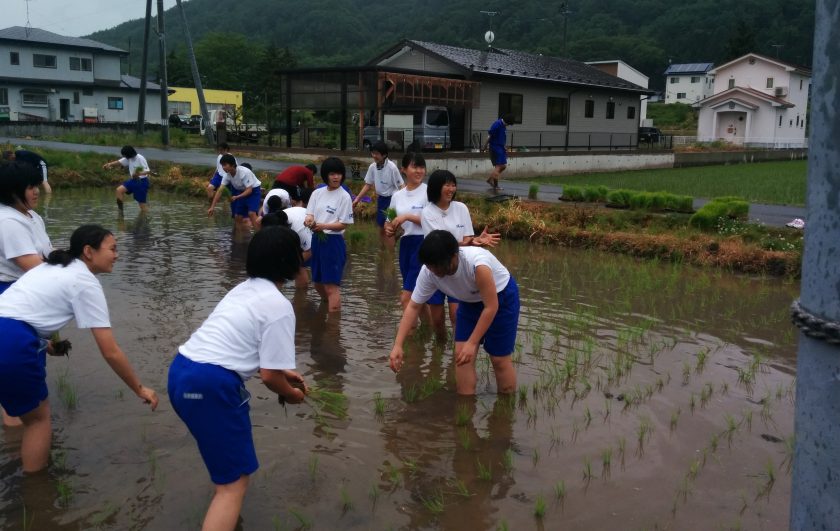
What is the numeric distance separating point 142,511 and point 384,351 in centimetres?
309

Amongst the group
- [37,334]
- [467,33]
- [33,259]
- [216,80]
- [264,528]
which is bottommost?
[264,528]

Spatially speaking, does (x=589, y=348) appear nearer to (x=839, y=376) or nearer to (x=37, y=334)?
(x=37, y=334)

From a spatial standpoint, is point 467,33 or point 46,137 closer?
point 46,137

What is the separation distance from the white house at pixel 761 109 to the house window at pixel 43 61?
42.5 meters

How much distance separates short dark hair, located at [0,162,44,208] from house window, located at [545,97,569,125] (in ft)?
94.1

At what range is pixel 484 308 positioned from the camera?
4.84 meters

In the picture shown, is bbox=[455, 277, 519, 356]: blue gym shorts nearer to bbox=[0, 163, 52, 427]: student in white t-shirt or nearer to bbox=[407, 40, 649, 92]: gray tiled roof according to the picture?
bbox=[0, 163, 52, 427]: student in white t-shirt

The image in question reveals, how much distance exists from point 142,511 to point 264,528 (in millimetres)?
696

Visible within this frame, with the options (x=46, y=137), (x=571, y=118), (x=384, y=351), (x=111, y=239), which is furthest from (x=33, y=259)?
(x=46, y=137)

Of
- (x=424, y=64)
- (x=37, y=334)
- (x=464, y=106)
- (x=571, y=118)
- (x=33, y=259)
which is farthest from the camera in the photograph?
(x=571, y=118)

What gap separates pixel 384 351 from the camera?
265 inches

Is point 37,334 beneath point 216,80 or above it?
beneath

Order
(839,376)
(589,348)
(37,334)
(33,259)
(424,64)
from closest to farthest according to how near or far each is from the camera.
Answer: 1. (839,376)
2. (37,334)
3. (33,259)
4. (589,348)
5. (424,64)

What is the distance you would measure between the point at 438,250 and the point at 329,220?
3084 mm
